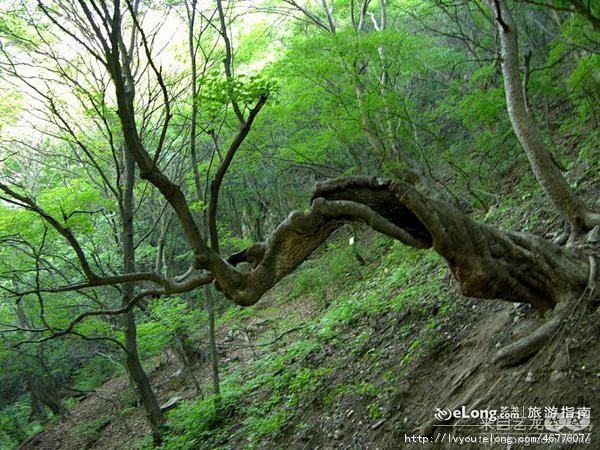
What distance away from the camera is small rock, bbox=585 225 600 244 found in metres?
4.25

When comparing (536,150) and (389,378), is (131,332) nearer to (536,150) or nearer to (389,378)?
(389,378)

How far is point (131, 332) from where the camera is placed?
7629 millimetres

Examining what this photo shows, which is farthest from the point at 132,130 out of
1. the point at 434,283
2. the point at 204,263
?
the point at 434,283

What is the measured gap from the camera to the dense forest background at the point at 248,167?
190 inches

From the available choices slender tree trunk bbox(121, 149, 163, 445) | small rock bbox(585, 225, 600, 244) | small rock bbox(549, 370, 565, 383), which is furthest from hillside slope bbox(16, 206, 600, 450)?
small rock bbox(585, 225, 600, 244)

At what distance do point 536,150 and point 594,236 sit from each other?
3.40 ft

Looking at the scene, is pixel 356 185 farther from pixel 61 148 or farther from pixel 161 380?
pixel 61 148

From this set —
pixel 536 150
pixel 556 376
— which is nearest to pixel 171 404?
pixel 556 376

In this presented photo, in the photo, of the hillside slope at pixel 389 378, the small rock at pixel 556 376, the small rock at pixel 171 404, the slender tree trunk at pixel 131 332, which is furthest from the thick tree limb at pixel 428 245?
the small rock at pixel 171 404

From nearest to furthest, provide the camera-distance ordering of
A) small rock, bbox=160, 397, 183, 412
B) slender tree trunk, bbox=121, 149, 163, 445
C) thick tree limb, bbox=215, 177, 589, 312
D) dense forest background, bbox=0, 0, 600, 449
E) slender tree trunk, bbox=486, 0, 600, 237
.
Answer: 1. thick tree limb, bbox=215, 177, 589, 312
2. slender tree trunk, bbox=486, 0, 600, 237
3. dense forest background, bbox=0, 0, 600, 449
4. slender tree trunk, bbox=121, 149, 163, 445
5. small rock, bbox=160, 397, 183, 412

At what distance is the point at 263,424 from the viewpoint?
6.33 metres

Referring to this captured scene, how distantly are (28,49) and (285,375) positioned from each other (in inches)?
302

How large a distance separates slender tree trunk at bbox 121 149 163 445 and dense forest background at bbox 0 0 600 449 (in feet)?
0.13

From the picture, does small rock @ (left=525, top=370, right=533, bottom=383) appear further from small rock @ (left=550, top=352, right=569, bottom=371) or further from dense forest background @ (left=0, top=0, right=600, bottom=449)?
dense forest background @ (left=0, top=0, right=600, bottom=449)
